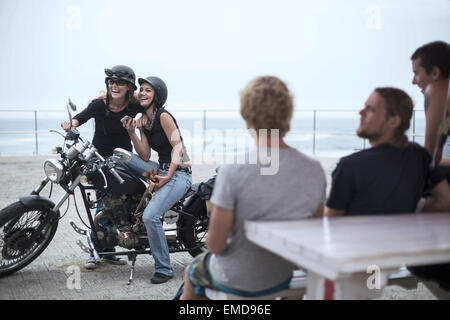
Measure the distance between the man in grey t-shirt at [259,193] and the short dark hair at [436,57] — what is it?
0.99 m

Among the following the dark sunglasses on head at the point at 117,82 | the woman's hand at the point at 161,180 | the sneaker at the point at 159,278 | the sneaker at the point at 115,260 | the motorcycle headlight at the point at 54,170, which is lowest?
the sneaker at the point at 115,260

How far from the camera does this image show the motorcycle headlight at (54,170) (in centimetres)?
351

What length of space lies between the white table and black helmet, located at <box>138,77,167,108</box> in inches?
78.3

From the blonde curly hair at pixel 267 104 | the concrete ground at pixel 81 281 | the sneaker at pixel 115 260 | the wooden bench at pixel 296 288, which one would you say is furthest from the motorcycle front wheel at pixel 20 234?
the blonde curly hair at pixel 267 104

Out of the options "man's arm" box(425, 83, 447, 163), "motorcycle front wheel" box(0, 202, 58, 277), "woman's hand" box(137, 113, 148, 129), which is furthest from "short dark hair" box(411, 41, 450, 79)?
"motorcycle front wheel" box(0, 202, 58, 277)

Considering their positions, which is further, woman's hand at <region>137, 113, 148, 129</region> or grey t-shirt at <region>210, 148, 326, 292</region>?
woman's hand at <region>137, 113, 148, 129</region>

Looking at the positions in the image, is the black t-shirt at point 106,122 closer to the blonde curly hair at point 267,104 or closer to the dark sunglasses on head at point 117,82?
the dark sunglasses on head at point 117,82

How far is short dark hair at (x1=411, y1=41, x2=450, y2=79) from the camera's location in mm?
2598

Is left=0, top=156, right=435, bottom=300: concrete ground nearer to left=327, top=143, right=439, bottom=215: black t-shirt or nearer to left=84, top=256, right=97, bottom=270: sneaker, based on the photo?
left=84, top=256, right=97, bottom=270: sneaker

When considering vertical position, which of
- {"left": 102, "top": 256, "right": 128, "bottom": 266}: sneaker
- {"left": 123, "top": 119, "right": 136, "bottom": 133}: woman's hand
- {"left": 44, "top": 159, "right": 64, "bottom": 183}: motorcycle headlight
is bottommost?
{"left": 102, "top": 256, "right": 128, "bottom": 266}: sneaker

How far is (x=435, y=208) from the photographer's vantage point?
2410mm

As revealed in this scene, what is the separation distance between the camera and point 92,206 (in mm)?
3781

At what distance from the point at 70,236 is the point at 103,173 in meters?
1.73

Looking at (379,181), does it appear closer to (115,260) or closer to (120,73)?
(120,73)
